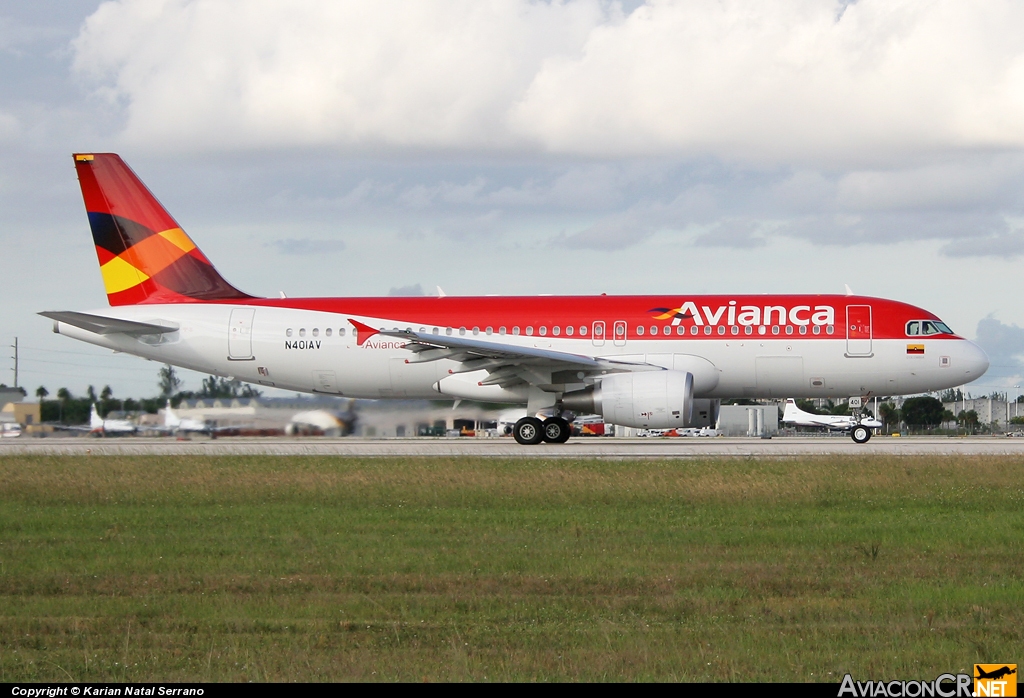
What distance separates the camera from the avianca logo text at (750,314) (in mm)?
27047

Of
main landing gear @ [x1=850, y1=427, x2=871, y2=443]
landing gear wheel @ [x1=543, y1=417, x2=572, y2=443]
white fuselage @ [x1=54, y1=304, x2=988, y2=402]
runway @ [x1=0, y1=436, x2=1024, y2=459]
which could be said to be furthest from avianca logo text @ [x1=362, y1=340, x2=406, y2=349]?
main landing gear @ [x1=850, y1=427, x2=871, y2=443]

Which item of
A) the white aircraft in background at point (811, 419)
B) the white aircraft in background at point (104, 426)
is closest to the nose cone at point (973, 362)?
the white aircraft in background at point (104, 426)

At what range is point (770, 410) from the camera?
6041 centimetres

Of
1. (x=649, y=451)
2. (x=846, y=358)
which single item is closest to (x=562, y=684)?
→ (x=649, y=451)

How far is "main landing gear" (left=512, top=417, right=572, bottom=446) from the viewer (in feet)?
90.7

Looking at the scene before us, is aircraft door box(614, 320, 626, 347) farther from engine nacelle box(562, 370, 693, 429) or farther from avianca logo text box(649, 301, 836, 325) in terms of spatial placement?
engine nacelle box(562, 370, 693, 429)

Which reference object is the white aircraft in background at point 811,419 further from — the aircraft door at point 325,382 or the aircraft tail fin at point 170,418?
the aircraft tail fin at point 170,418

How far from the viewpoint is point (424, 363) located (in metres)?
28.3

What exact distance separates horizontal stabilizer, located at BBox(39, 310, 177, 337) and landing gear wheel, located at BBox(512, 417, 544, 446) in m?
9.48

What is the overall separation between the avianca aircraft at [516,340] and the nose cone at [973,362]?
0.04 metres

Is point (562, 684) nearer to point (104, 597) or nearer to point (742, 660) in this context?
point (742, 660)

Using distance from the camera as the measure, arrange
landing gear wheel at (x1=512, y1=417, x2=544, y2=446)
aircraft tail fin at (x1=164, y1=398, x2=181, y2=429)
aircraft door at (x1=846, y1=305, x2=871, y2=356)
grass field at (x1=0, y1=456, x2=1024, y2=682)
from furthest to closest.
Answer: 1. aircraft tail fin at (x1=164, y1=398, x2=181, y2=429)
2. landing gear wheel at (x1=512, y1=417, x2=544, y2=446)
3. aircraft door at (x1=846, y1=305, x2=871, y2=356)
4. grass field at (x1=0, y1=456, x2=1024, y2=682)

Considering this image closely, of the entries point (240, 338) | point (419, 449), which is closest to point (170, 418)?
point (240, 338)

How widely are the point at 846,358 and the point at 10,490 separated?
1893 centimetres
